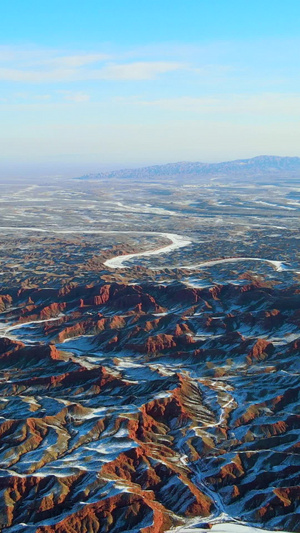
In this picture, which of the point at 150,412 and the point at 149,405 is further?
the point at 149,405

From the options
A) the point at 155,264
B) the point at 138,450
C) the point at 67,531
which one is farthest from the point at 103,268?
the point at 67,531

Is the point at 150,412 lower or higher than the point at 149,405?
lower

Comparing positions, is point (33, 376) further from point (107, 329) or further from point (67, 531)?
point (67, 531)

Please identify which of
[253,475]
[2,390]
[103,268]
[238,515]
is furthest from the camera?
[103,268]

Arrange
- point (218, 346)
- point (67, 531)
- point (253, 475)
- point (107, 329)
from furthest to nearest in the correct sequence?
1. point (107, 329)
2. point (218, 346)
3. point (253, 475)
4. point (67, 531)

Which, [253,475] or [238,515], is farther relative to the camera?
[253,475]

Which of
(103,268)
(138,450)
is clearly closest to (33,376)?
(138,450)
